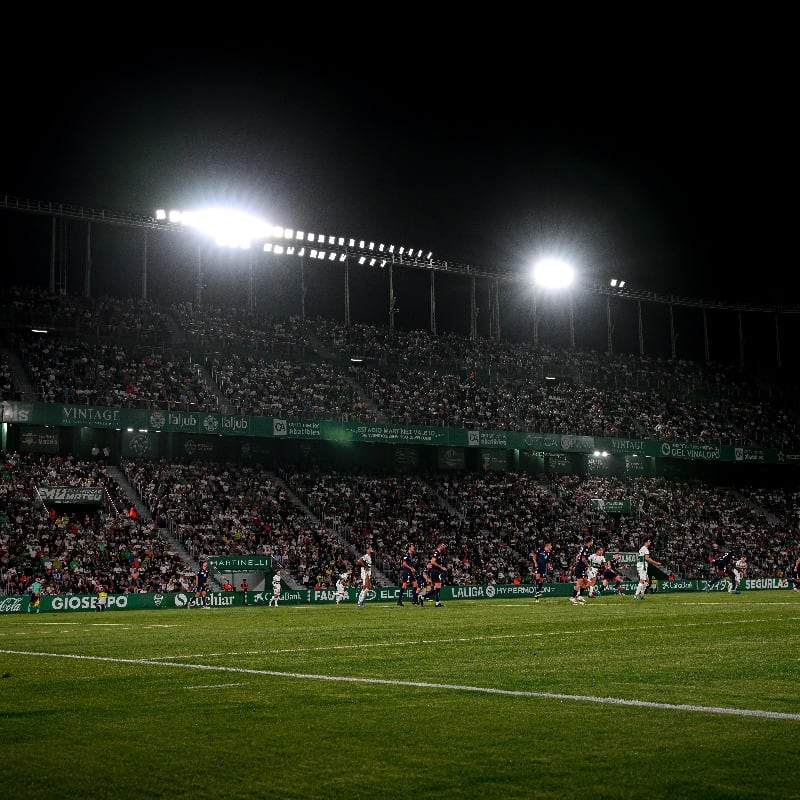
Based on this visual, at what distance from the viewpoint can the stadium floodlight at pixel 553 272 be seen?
70.6 meters

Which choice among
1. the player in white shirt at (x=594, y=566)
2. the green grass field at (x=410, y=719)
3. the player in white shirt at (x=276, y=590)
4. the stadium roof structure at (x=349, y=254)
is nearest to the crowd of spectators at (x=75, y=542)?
the player in white shirt at (x=276, y=590)

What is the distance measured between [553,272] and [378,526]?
28.1 m

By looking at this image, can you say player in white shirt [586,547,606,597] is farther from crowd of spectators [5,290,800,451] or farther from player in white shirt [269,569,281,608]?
crowd of spectators [5,290,800,451]

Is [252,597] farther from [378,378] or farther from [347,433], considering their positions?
[378,378]

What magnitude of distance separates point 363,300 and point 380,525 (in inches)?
1041

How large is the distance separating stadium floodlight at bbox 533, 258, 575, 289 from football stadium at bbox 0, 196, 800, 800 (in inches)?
154

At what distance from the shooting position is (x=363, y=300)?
73.6 m

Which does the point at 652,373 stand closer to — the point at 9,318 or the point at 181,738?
the point at 9,318

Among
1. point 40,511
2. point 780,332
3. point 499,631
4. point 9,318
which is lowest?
point 499,631

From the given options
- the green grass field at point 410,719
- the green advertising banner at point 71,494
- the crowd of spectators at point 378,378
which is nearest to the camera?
the green grass field at point 410,719

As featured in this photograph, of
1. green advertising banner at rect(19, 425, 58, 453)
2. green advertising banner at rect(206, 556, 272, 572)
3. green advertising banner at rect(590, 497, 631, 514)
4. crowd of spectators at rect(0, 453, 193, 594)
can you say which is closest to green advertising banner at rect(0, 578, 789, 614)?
crowd of spectators at rect(0, 453, 193, 594)

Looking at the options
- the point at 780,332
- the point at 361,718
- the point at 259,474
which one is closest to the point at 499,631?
the point at 361,718

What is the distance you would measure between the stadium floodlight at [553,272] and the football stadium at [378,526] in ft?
12.9

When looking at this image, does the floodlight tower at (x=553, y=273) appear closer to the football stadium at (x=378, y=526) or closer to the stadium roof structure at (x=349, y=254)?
the stadium roof structure at (x=349, y=254)
